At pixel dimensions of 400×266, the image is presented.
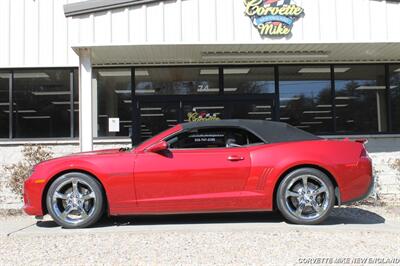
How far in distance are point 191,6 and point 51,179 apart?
4.34 metres

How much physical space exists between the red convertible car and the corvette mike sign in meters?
3.33

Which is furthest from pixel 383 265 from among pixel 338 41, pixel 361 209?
pixel 338 41

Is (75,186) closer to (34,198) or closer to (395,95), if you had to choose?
(34,198)

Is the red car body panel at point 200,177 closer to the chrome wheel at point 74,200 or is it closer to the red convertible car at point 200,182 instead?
the red convertible car at point 200,182

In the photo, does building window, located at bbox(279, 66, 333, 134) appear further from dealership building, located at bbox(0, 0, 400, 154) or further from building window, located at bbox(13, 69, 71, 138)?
building window, located at bbox(13, 69, 71, 138)

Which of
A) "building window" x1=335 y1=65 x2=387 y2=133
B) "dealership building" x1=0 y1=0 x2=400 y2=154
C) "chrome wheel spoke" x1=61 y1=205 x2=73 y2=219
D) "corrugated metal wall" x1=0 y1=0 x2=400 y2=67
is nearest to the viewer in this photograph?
"chrome wheel spoke" x1=61 y1=205 x2=73 y2=219

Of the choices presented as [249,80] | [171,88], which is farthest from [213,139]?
[249,80]

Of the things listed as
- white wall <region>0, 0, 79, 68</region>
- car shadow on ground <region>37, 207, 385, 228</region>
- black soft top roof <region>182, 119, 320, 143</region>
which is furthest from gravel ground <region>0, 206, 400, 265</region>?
white wall <region>0, 0, 79, 68</region>

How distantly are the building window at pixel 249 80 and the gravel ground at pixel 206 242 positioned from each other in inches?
199

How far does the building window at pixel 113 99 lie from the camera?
1171 centimetres

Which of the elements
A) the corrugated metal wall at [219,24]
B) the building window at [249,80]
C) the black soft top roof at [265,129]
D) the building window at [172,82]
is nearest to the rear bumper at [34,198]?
the black soft top roof at [265,129]

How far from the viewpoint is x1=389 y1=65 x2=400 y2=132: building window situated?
12.1m

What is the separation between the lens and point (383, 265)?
16.3ft

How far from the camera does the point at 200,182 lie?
6578mm
